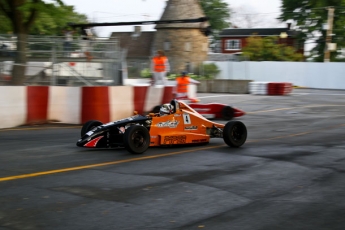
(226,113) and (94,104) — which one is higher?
(94,104)

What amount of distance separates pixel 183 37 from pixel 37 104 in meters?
47.9

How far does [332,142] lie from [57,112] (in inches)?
275

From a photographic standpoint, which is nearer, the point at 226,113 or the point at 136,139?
the point at 136,139

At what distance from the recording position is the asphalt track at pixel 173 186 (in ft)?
19.1

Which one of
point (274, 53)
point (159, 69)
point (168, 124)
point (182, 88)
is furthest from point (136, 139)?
point (274, 53)

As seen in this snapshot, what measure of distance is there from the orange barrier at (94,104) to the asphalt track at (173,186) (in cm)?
248

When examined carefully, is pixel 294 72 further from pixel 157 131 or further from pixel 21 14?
pixel 157 131

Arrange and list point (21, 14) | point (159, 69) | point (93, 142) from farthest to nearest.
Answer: point (159, 69) < point (21, 14) < point (93, 142)

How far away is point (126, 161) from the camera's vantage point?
9.33 m

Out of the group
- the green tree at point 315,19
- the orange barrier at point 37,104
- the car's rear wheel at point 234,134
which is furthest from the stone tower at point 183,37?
the car's rear wheel at point 234,134

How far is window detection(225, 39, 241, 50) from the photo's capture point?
89.2 m

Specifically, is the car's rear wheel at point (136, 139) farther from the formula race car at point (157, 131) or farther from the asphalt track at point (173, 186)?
the asphalt track at point (173, 186)

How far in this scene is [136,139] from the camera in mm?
10133

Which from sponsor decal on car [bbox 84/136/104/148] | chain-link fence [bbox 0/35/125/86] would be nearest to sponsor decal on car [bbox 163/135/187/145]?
sponsor decal on car [bbox 84/136/104/148]
